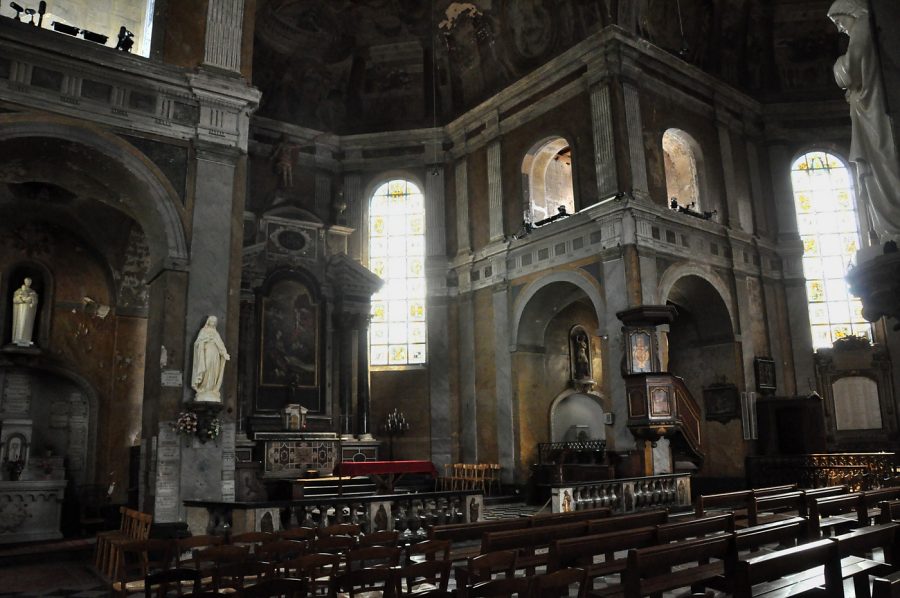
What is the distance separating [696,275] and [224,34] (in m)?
11.3

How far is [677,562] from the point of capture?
3648mm

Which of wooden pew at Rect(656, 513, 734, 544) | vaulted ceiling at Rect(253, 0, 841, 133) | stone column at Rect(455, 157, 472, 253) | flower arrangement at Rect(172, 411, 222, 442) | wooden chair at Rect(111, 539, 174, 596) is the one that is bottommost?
wooden chair at Rect(111, 539, 174, 596)

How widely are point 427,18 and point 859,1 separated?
46.0 ft

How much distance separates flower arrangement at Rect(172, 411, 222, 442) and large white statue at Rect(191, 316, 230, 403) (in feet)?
0.88

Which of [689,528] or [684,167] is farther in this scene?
[684,167]

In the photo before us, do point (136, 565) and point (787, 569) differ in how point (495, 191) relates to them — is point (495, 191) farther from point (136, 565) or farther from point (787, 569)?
point (787, 569)

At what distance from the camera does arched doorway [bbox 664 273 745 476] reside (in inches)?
643

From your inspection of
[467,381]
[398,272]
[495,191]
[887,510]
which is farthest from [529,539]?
[398,272]

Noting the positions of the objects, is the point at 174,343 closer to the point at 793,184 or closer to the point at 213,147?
the point at 213,147

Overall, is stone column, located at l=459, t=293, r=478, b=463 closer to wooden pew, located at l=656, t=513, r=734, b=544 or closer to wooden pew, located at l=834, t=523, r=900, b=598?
wooden pew, located at l=656, t=513, r=734, b=544

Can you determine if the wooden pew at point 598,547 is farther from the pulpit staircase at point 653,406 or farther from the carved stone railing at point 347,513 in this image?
the pulpit staircase at point 653,406

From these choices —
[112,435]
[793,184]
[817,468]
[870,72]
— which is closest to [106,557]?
[112,435]

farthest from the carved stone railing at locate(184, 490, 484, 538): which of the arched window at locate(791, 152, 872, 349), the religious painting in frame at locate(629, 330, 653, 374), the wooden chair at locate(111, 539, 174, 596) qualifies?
the arched window at locate(791, 152, 872, 349)

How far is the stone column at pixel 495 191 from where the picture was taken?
17953 millimetres
